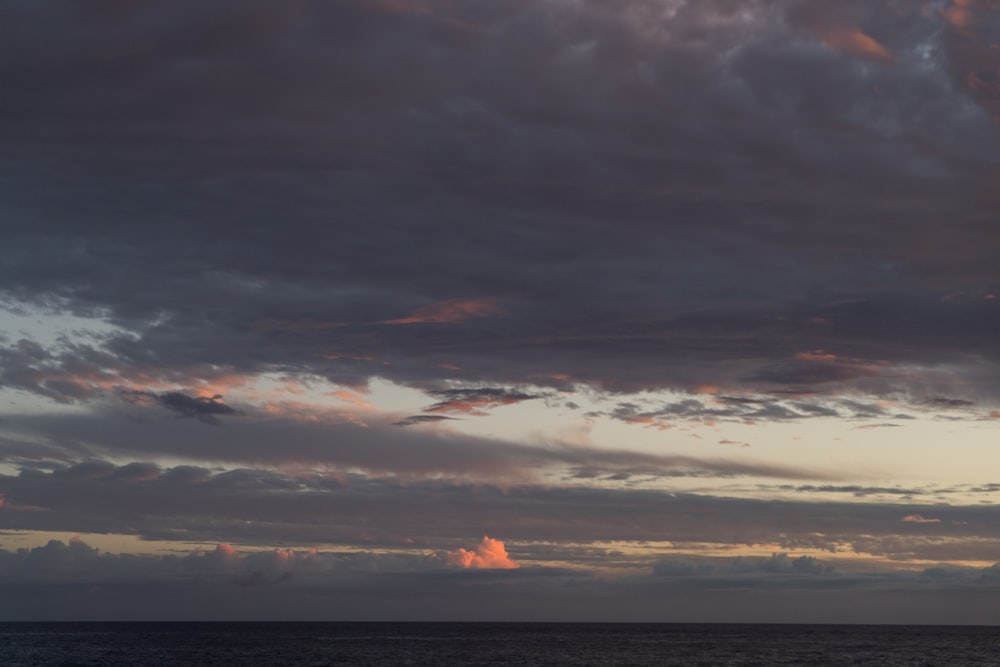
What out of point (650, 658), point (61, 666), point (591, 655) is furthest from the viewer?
point (591, 655)

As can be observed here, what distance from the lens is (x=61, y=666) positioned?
156750mm

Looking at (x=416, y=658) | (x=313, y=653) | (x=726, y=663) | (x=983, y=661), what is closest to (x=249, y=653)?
(x=313, y=653)

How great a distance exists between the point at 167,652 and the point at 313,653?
99.6ft

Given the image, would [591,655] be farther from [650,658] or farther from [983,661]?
[983,661]

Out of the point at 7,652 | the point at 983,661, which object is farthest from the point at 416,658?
the point at 983,661

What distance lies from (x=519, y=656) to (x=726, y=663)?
1524 inches

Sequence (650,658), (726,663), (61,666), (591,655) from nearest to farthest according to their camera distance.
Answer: (61,666) → (726,663) → (650,658) → (591,655)

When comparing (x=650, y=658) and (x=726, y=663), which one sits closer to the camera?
(x=726, y=663)

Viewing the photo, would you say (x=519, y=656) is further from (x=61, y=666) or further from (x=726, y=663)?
(x=61, y=666)

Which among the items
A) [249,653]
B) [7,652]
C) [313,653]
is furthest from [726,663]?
[7,652]

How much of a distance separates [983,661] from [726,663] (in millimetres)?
→ 49873

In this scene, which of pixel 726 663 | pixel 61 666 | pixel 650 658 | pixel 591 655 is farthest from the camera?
pixel 591 655

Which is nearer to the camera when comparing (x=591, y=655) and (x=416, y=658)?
(x=416, y=658)

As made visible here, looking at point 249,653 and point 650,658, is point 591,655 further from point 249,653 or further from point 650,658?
point 249,653
